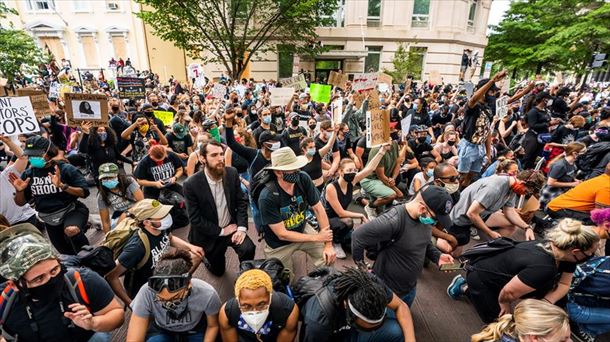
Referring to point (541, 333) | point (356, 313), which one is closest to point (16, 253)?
point (356, 313)

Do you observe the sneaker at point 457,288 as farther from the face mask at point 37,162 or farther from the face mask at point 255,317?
the face mask at point 37,162

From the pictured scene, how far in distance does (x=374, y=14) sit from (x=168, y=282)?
26967 mm

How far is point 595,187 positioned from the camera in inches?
155

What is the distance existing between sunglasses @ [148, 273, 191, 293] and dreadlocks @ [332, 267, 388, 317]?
1.17 m

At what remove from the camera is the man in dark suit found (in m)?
3.53

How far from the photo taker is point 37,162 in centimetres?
374

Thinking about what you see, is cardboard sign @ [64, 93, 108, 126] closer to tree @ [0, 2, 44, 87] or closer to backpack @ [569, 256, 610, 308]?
backpack @ [569, 256, 610, 308]

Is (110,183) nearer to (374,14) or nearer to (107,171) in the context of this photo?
(107,171)

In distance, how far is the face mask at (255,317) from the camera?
2297 mm

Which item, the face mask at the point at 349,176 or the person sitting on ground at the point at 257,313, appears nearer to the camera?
the person sitting on ground at the point at 257,313

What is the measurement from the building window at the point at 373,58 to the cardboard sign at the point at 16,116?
78.5 ft

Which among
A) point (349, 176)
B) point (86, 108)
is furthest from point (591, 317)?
point (86, 108)

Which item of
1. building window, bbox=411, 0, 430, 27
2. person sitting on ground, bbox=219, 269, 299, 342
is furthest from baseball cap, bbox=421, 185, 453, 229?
building window, bbox=411, 0, 430, 27

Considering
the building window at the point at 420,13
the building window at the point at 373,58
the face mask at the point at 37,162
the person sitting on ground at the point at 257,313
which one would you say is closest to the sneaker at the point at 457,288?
the person sitting on ground at the point at 257,313
